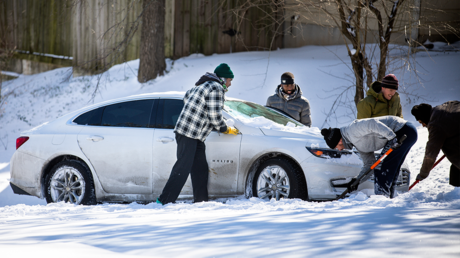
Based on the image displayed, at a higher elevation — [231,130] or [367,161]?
[231,130]

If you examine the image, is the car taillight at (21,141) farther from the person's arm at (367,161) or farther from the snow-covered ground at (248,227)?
the person's arm at (367,161)

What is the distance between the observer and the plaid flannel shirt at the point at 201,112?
4.89m

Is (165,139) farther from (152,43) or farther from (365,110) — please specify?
(152,43)

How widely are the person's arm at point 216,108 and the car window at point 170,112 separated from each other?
1.91ft

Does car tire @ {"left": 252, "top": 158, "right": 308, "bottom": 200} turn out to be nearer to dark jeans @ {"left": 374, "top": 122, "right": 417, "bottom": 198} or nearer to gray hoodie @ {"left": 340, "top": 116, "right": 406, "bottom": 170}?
gray hoodie @ {"left": 340, "top": 116, "right": 406, "bottom": 170}

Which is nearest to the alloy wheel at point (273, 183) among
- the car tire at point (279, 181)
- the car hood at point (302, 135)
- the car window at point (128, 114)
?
the car tire at point (279, 181)

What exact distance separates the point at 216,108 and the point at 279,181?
1079 mm

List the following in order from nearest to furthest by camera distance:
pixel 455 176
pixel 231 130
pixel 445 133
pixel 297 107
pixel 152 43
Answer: pixel 445 133
pixel 455 176
pixel 231 130
pixel 297 107
pixel 152 43

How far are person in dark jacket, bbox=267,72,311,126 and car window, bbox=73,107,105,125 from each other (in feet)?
8.74

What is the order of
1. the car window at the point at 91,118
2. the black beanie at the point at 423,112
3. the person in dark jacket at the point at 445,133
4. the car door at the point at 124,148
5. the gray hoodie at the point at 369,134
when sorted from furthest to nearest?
the car window at the point at 91,118, the car door at the point at 124,148, the black beanie at the point at 423,112, the gray hoodie at the point at 369,134, the person in dark jacket at the point at 445,133

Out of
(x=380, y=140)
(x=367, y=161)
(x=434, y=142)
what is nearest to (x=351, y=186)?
(x=367, y=161)

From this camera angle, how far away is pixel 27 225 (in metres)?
3.56

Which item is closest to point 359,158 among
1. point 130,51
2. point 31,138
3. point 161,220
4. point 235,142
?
point 235,142

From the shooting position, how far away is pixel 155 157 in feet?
17.2
